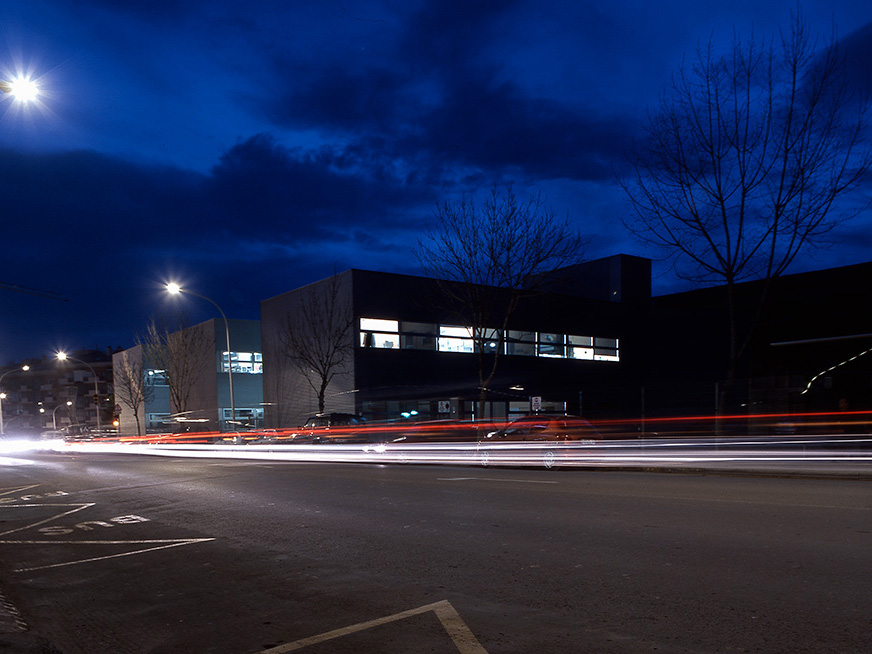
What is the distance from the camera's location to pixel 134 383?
63.9 meters

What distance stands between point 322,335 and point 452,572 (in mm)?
32915

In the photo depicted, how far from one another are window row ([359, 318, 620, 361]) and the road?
77.2ft

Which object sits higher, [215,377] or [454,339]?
[454,339]

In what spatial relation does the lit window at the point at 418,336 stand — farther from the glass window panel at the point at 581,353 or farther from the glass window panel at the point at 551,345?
the glass window panel at the point at 581,353

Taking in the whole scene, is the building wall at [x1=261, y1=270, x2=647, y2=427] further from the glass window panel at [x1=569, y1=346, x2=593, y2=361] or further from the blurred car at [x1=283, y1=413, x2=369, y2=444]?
the blurred car at [x1=283, y1=413, x2=369, y2=444]

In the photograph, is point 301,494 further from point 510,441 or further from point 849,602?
point 510,441

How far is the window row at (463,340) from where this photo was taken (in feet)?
124

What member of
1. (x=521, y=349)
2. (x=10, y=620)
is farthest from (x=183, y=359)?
(x=10, y=620)

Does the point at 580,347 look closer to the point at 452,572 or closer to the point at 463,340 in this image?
the point at 463,340

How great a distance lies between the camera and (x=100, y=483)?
17234 mm

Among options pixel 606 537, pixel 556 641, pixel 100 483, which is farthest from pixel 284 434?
pixel 556 641

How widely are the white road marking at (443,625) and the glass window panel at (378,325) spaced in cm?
3219

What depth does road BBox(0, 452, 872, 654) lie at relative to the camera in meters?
4.99

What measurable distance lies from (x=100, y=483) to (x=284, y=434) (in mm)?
18002
